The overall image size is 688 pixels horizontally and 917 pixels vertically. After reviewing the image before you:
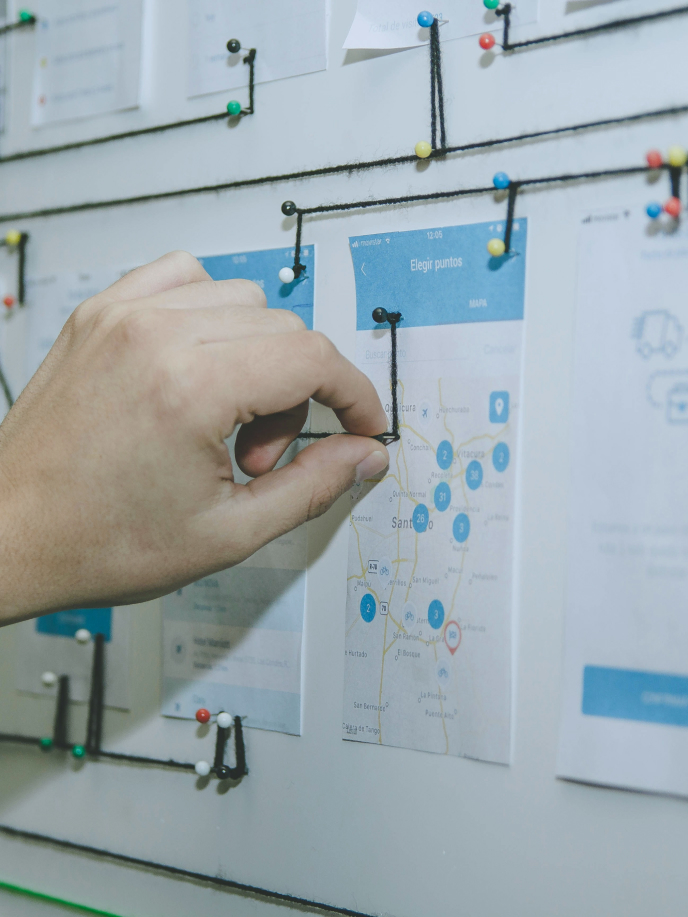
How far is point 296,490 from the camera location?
65 cm

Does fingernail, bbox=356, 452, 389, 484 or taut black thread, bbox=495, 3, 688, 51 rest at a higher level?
taut black thread, bbox=495, 3, 688, 51

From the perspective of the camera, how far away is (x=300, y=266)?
767mm

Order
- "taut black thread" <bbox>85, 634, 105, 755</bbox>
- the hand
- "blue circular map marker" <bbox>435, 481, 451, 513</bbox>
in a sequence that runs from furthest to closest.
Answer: "taut black thread" <bbox>85, 634, 105, 755</bbox> → "blue circular map marker" <bbox>435, 481, 451, 513</bbox> → the hand

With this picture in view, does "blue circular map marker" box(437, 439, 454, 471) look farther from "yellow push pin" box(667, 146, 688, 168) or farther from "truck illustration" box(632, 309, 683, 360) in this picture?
"yellow push pin" box(667, 146, 688, 168)

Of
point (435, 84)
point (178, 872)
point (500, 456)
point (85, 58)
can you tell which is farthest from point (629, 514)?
point (85, 58)

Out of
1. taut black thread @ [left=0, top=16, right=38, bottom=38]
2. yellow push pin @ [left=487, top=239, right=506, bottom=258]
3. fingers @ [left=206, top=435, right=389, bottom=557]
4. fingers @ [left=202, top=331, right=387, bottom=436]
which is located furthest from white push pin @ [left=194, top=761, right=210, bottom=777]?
taut black thread @ [left=0, top=16, right=38, bottom=38]

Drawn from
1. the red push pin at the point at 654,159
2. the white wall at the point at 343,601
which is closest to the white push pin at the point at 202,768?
the white wall at the point at 343,601

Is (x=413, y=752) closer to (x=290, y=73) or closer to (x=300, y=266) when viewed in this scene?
(x=300, y=266)

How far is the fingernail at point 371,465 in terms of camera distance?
69 centimetres

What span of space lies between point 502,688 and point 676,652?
5.8 inches

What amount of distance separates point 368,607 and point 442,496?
13cm

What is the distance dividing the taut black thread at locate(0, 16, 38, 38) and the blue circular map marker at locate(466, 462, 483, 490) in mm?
802

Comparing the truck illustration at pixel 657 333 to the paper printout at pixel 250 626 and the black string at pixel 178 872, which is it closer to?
the paper printout at pixel 250 626

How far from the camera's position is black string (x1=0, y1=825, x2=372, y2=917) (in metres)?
0.73
